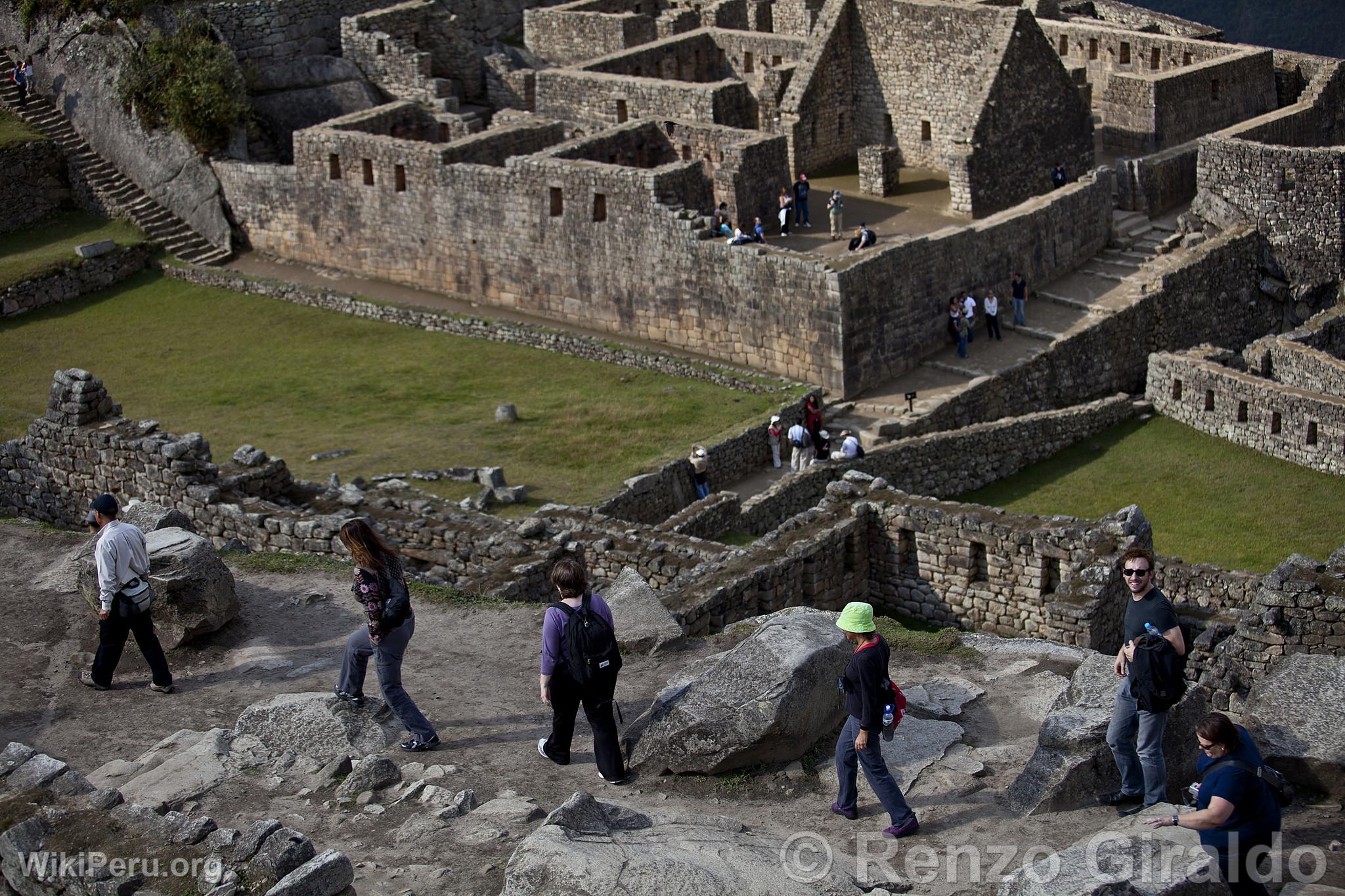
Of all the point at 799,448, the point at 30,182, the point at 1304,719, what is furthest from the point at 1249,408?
the point at 30,182

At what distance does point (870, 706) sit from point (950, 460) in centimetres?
1450

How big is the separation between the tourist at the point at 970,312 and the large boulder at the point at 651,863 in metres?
20.4

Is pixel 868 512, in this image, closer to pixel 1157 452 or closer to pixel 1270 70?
pixel 1157 452

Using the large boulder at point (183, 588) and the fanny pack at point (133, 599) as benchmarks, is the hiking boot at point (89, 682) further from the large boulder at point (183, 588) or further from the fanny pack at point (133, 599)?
the fanny pack at point (133, 599)

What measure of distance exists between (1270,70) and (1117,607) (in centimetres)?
2542

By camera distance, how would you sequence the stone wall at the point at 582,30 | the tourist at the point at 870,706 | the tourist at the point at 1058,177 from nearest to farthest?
1. the tourist at the point at 870,706
2. the tourist at the point at 1058,177
3. the stone wall at the point at 582,30

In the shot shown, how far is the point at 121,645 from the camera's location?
1412cm

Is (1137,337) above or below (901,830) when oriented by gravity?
below

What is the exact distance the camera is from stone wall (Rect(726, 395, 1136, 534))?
895 inches

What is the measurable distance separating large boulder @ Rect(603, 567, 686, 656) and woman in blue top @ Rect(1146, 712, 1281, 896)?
18.5ft

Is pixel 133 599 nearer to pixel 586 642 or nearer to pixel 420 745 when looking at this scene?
pixel 420 745

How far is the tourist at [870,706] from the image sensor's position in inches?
437

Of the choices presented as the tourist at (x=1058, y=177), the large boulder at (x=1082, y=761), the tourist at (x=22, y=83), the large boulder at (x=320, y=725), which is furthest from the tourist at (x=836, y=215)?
the large boulder at (x=1082, y=761)

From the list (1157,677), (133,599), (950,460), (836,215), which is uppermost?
(1157,677)
